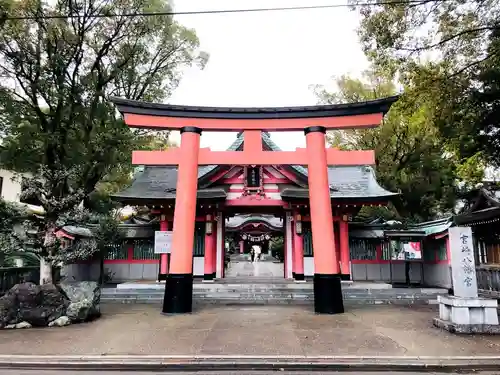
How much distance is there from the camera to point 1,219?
416 inches

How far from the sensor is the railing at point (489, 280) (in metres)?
12.0

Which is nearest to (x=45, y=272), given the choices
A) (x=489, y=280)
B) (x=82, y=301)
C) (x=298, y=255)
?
(x=82, y=301)

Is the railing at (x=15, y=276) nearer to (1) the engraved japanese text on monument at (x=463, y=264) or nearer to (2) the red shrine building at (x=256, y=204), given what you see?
(2) the red shrine building at (x=256, y=204)

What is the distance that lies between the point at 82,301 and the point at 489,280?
13256mm

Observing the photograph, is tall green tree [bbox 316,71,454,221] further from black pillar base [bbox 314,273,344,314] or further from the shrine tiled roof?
black pillar base [bbox 314,273,344,314]

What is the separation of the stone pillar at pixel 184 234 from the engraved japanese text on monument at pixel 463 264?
6620mm

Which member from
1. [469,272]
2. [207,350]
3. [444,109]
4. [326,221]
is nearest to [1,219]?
[207,350]

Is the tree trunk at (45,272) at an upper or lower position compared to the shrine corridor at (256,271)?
upper

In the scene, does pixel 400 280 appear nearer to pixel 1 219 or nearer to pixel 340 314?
pixel 340 314

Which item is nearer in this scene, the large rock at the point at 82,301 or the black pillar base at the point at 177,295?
the large rock at the point at 82,301

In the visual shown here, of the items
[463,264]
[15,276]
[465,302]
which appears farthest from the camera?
[15,276]

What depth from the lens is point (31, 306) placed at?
8.33 metres

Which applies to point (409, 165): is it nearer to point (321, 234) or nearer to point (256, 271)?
point (256, 271)

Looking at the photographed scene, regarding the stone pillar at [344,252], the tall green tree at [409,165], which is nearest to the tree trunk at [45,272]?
the stone pillar at [344,252]
